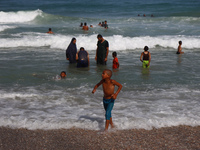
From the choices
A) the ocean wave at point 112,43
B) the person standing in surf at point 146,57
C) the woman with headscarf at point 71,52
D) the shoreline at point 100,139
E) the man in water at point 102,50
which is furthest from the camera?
the ocean wave at point 112,43

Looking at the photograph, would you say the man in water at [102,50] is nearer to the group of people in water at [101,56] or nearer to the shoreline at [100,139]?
the group of people in water at [101,56]

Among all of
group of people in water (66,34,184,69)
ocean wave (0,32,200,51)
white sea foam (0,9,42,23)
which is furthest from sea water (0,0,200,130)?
white sea foam (0,9,42,23)

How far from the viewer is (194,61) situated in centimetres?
1280

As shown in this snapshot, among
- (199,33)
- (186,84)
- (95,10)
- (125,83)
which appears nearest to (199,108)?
(186,84)

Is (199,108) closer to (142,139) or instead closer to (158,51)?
(142,139)

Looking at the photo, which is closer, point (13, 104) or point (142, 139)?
point (142, 139)

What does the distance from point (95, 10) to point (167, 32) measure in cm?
1996

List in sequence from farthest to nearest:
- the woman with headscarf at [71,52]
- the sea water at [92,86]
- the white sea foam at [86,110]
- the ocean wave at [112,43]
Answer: the ocean wave at [112,43] → the woman with headscarf at [71,52] → the sea water at [92,86] → the white sea foam at [86,110]

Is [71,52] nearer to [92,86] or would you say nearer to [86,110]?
[92,86]

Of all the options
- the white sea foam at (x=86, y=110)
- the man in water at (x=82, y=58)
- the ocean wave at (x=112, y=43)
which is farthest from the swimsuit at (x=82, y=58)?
the ocean wave at (x=112, y=43)

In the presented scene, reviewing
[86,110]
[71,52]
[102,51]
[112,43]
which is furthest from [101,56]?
[112,43]

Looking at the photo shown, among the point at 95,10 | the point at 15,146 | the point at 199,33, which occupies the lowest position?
the point at 15,146

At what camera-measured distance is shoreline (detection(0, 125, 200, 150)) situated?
4.93 m

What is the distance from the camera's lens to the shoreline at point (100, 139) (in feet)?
16.2
